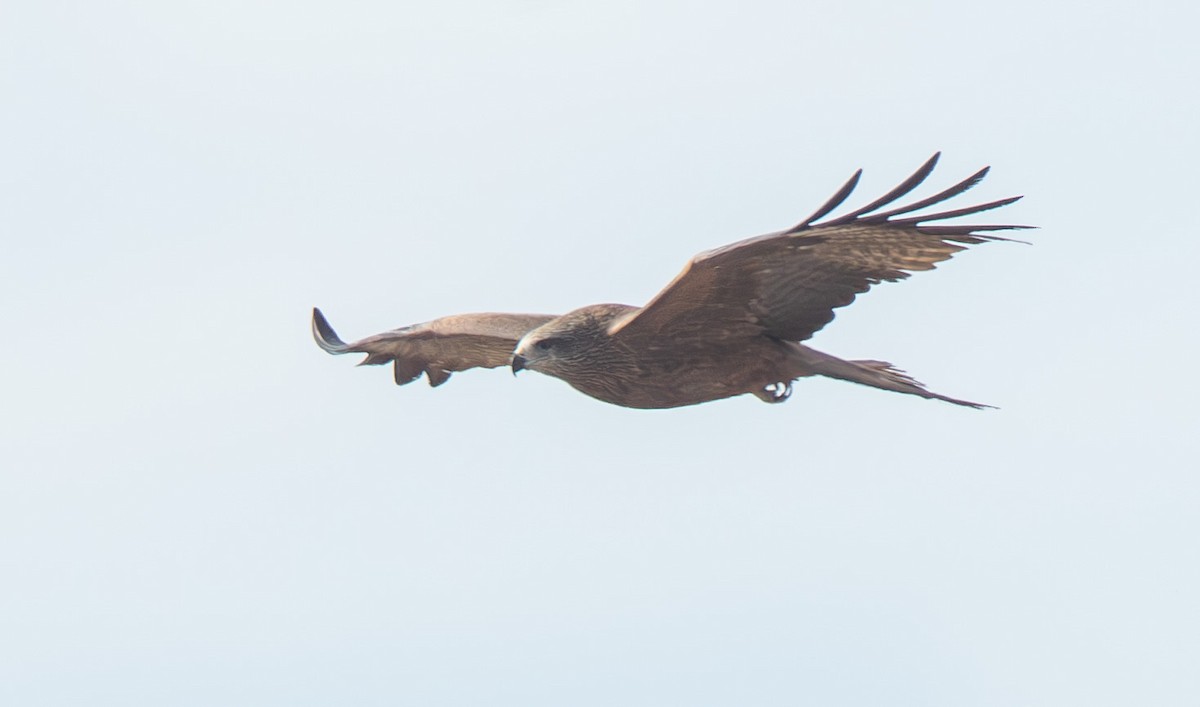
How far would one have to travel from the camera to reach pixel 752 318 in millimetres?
11539

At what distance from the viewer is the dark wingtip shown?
1341 cm

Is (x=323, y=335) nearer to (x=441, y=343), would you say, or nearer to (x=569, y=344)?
(x=441, y=343)

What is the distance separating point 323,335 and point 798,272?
369cm

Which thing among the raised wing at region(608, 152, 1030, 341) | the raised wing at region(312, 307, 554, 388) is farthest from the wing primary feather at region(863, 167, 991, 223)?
the raised wing at region(312, 307, 554, 388)

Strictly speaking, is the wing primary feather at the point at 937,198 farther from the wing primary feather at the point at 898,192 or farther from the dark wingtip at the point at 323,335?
the dark wingtip at the point at 323,335

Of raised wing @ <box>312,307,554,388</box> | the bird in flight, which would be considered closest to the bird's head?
the bird in flight

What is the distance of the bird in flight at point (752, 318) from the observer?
35.8ft

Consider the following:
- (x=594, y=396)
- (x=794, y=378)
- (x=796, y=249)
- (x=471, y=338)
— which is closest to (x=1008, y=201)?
(x=796, y=249)

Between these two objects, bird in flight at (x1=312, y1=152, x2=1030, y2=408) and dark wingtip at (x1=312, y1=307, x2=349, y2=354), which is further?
dark wingtip at (x1=312, y1=307, x2=349, y2=354)

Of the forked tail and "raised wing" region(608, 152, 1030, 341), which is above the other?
"raised wing" region(608, 152, 1030, 341)

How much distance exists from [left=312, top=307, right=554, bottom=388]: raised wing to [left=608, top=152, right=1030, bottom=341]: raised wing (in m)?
1.61

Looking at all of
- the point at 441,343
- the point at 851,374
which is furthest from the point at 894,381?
the point at 441,343

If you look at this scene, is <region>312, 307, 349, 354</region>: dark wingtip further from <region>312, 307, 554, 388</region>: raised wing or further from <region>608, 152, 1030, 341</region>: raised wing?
<region>608, 152, 1030, 341</region>: raised wing

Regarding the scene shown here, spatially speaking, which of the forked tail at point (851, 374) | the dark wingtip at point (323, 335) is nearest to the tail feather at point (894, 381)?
the forked tail at point (851, 374)
